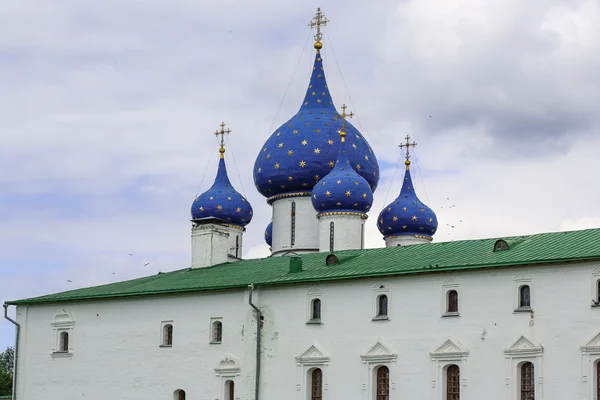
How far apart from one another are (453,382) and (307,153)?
19.2m

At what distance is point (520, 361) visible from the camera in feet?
123

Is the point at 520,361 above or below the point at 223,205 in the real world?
below

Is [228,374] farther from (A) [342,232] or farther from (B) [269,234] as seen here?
(B) [269,234]

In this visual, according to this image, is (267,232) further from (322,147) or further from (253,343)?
(253,343)

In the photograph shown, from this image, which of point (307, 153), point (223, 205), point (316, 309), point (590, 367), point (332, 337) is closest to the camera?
point (590, 367)

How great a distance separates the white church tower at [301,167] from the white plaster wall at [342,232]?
6.12ft

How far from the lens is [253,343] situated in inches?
1719

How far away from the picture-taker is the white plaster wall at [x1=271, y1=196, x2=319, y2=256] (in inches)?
2188

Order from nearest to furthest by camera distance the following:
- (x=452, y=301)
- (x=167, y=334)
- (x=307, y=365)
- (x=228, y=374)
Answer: (x=452, y=301) < (x=307, y=365) < (x=228, y=374) < (x=167, y=334)

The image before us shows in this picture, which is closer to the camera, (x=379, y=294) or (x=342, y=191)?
(x=379, y=294)

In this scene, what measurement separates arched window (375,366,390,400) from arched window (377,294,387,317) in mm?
1646

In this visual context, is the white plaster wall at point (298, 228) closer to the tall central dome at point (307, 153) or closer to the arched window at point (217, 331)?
the tall central dome at point (307, 153)

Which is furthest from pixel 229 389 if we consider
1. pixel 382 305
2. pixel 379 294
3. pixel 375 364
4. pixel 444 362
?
pixel 444 362

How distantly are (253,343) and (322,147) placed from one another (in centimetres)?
1446
